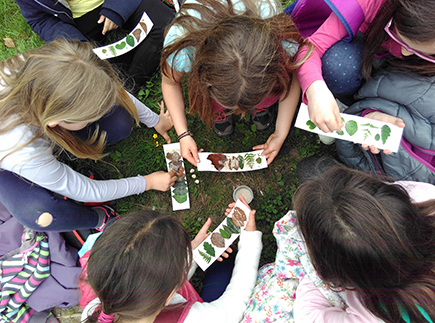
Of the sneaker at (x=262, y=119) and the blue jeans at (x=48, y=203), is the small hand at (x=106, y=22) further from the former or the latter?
the sneaker at (x=262, y=119)

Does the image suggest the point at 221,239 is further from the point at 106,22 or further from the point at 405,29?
the point at 106,22

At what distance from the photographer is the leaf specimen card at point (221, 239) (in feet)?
7.64

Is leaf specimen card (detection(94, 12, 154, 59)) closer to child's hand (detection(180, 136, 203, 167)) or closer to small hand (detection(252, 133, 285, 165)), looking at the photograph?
child's hand (detection(180, 136, 203, 167))

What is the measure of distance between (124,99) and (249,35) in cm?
110

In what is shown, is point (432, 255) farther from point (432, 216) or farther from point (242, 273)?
point (242, 273)

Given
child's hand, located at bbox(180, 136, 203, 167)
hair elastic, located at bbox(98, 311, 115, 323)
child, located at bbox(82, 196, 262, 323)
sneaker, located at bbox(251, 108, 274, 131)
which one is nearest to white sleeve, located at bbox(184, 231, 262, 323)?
child, located at bbox(82, 196, 262, 323)

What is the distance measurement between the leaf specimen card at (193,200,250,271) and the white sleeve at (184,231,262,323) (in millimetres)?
174

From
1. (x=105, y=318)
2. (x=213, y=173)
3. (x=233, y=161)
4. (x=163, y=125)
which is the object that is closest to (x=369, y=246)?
(x=105, y=318)

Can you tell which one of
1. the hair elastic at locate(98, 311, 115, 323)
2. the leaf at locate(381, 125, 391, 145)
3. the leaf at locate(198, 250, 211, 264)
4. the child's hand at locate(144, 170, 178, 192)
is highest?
the leaf at locate(381, 125, 391, 145)

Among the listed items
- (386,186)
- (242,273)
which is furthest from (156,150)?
(386,186)

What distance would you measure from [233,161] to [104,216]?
1323mm

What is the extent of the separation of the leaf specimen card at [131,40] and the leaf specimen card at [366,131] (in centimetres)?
172

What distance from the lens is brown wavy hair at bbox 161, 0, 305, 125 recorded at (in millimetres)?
1533

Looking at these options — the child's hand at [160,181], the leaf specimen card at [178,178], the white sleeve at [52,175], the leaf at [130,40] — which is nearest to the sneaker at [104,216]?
the white sleeve at [52,175]
